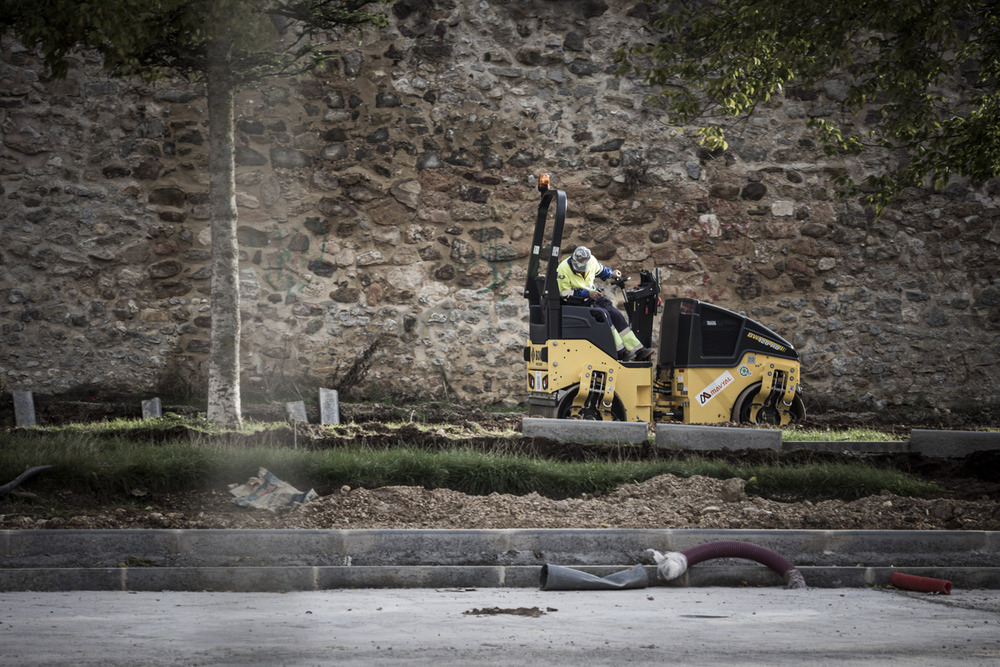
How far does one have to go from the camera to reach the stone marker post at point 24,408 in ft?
33.4

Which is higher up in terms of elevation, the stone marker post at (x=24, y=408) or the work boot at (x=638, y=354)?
the work boot at (x=638, y=354)

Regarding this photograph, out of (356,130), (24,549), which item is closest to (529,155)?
(356,130)

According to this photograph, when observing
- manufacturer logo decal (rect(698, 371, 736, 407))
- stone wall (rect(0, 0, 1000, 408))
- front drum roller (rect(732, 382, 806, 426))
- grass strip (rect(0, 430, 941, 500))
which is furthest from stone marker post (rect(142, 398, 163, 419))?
front drum roller (rect(732, 382, 806, 426))

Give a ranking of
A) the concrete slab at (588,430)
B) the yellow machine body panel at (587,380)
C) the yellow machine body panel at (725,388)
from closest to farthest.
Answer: the concrete slab at (588,430), the yellow machine body panel at (587,380), the yellow machine body panel at (725,388)

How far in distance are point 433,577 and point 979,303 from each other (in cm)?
1096

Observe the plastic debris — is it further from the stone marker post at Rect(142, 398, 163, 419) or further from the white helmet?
the stone marker post at Rect(142, 398, 163, 419)

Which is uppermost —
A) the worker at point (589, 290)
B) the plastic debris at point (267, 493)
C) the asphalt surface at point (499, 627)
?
the worker at point (589, 290)

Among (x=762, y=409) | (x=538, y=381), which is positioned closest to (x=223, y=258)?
(x=538, y=381)

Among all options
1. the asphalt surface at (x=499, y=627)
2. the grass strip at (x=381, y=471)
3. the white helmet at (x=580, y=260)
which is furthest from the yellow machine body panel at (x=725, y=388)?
the asphalt surface at (x=499, y=627)

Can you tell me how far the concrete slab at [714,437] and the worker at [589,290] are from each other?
3.35 ft

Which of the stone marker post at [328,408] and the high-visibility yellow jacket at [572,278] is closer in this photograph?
the high-visibility yellow jacket at [572,278]

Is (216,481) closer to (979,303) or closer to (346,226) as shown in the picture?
(346,226)

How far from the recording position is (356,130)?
12539mm

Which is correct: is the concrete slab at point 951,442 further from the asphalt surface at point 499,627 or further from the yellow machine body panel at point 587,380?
the asphalt surface at point 499,627
